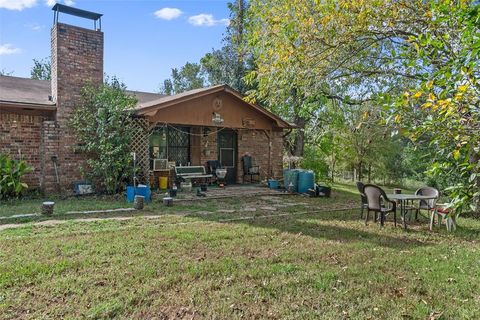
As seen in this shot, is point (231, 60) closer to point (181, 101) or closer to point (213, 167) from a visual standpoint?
point (213, 167)

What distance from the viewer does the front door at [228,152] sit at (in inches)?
579

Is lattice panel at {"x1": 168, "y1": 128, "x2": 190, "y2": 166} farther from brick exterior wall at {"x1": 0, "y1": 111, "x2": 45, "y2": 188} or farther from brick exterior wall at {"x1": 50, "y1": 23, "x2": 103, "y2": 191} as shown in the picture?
brick exterior wall at {"x1": 0, "y1": 111, "x2": 45, "y2": 188}

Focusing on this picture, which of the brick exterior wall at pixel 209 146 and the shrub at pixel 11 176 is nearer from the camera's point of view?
the shrub at pixel 11 176

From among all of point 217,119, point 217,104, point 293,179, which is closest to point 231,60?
point 217,104

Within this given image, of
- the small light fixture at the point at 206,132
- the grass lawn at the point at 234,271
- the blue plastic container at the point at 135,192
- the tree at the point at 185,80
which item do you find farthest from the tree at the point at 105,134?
the tree at the point at 185,80

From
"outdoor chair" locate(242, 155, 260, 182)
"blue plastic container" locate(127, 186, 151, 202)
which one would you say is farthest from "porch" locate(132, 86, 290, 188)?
"blue plastic container" locate(127, 186, 151, 202)

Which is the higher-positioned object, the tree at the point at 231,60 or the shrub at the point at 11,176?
the tree at the point at 231,60

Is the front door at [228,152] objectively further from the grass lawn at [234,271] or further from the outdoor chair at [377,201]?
the outdoor chair at [377,201]

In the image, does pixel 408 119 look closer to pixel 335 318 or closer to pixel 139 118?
pixel 335 318

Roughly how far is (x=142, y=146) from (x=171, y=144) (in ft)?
7.76

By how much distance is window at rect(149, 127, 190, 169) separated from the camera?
42.9ft

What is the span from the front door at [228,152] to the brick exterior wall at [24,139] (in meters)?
6.53

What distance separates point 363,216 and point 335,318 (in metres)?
5.56

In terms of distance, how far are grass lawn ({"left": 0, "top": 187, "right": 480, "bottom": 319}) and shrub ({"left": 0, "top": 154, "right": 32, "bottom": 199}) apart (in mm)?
3159
